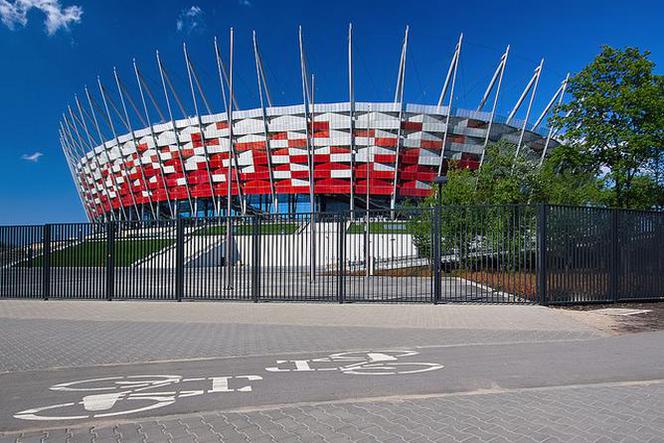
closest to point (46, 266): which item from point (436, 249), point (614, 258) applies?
point (436, 249)

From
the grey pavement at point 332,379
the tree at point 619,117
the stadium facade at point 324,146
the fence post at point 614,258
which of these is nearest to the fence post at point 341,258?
the grey pavement at point 332,379

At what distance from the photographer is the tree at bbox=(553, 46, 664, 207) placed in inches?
730

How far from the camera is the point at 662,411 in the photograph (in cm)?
461

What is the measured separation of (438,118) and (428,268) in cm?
4548

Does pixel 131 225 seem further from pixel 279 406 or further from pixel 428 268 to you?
pixel 279 406

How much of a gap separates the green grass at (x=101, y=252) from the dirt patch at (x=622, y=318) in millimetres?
10725

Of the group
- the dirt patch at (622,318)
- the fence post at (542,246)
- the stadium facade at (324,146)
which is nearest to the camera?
the dirt patch at (622,318)

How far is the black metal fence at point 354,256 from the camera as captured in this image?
1268cm

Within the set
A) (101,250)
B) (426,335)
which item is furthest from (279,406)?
(101,250)

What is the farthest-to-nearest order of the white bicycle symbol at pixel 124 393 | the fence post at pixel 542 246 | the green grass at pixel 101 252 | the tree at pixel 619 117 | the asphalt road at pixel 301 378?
the tree at pixel 619 117, the green grass at pixel 101 252, the fence post at pixel 542 246, the asphalt road at pixel 301 378, the white bicycle symbol at pixel 124 393

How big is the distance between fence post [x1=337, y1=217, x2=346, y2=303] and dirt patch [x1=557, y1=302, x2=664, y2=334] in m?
5.48

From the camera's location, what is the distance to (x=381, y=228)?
1484cm

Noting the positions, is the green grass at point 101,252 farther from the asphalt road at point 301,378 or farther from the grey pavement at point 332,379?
the asphalt road at point 301,378

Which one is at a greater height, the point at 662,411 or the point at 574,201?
the point at 574,201
